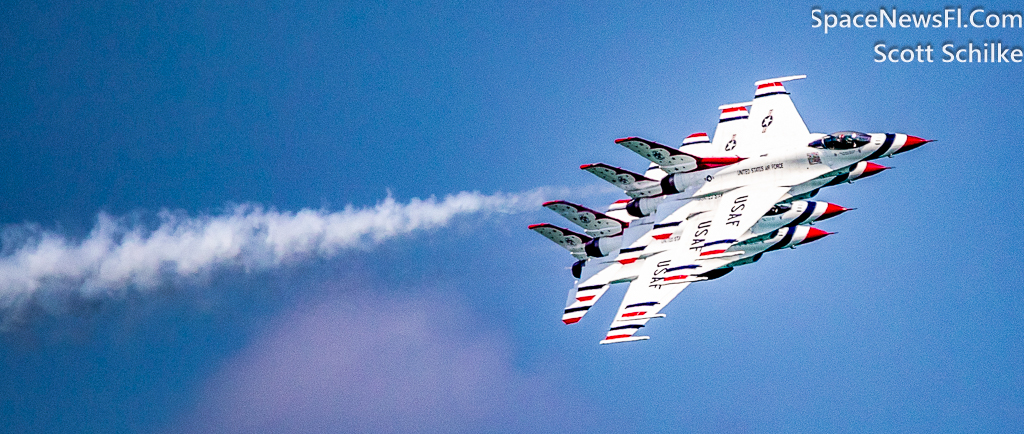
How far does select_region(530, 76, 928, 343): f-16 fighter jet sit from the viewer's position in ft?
212

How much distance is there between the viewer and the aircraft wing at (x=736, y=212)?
6266 centimetres

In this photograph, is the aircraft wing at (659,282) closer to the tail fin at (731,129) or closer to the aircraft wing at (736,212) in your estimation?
the aircraft wing at (736,212)

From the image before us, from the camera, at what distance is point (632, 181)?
66.8m

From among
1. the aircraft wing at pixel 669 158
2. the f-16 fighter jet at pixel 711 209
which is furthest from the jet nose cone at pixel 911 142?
the aircraft wing at pixel 669 158

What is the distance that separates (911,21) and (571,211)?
27403mm

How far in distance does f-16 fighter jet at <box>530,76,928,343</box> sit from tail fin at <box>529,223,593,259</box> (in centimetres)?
5

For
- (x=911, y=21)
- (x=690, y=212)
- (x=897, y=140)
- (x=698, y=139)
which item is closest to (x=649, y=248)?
Result: (x=690, y=212)

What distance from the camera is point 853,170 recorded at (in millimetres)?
65938

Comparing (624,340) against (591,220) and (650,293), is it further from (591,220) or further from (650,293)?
(591,220)

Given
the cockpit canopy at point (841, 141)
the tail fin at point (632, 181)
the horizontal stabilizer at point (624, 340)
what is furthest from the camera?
the tail fin at point (632, 181)

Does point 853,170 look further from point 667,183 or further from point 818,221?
point 667,183

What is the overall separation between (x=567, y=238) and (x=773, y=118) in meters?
11.3

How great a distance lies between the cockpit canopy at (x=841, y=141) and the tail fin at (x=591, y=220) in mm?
9967

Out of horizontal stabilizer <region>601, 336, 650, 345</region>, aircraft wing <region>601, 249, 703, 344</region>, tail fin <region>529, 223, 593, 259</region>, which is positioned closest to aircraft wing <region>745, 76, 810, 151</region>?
aircraft wing <region>601, 249, 703, 344</region>
